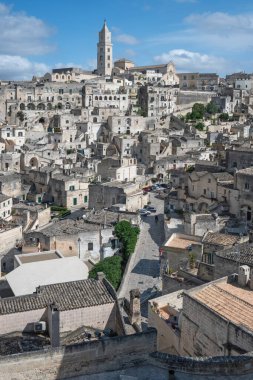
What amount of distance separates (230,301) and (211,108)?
228ft

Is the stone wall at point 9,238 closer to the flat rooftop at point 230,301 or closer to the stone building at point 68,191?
the stone building at point 68,191

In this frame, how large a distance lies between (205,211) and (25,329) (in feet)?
71.6

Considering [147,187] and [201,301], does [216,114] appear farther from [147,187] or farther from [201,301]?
[201,301]

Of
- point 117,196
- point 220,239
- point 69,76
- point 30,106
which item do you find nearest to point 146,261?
point 220,239

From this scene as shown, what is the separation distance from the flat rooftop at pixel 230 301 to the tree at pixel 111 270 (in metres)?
10.6

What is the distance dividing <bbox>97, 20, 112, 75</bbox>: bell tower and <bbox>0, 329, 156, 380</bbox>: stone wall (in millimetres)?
107454

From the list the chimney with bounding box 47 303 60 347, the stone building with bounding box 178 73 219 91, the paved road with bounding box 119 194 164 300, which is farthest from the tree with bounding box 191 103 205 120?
the chimney with bounding box 47 303 60 347

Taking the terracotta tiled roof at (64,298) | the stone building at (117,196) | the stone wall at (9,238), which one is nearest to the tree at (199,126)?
the stone building at (117,196)

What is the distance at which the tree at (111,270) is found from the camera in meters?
24.9

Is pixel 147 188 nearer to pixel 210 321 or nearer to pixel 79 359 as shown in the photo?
pixel 210 321

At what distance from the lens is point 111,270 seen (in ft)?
83.5

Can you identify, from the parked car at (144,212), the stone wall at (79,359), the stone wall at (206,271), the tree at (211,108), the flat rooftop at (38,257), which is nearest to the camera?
the stone wall at (79,359)

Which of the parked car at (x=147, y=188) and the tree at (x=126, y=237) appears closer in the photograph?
the tree at (x=126, y=237)

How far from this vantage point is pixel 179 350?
46.2 feet
